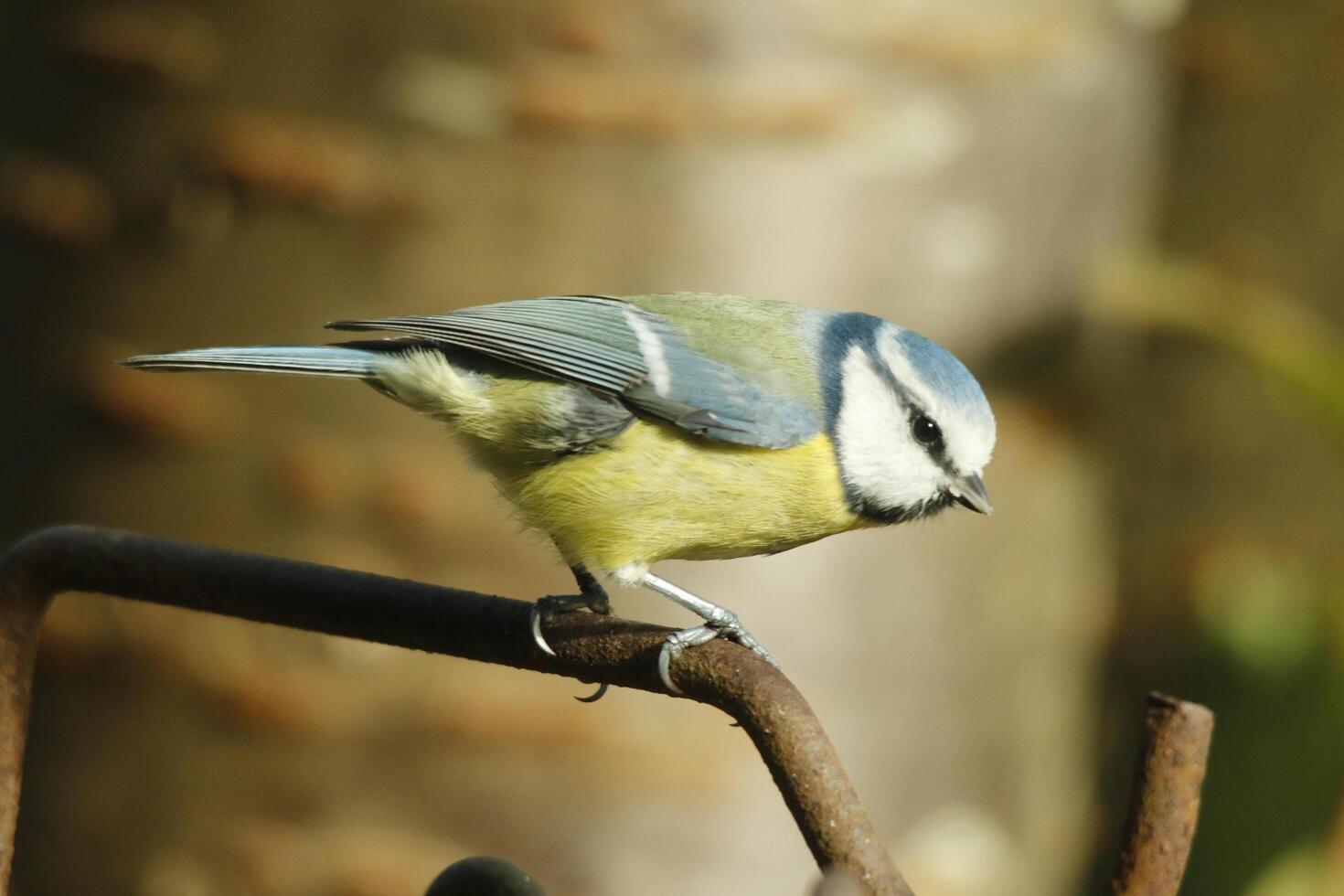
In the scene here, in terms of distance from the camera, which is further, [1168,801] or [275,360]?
[275,360]

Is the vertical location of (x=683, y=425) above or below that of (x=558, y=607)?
above

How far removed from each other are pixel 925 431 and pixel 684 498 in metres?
0.26

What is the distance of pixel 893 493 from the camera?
1421mm

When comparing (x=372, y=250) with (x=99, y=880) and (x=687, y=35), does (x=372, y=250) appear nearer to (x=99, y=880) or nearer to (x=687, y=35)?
(x=687, y=35)

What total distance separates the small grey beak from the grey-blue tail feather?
0.62 meters

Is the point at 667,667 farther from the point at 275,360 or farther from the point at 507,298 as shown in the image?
the point at 507,298

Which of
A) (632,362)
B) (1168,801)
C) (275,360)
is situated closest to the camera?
(1168,801)

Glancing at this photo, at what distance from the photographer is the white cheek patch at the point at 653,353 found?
1.44m

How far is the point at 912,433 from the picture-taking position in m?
1.43

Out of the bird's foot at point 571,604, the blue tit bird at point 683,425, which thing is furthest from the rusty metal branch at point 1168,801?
the blue tit bird at point 683,425

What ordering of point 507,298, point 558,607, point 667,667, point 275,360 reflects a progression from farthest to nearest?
point 507,298, point 275,360, point 558,607, point 667,667

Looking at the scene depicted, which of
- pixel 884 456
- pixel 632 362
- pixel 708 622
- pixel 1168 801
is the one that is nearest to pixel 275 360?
pixel 632 362

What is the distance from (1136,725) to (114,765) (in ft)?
5.79

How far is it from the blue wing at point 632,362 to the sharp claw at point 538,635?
442 mm
